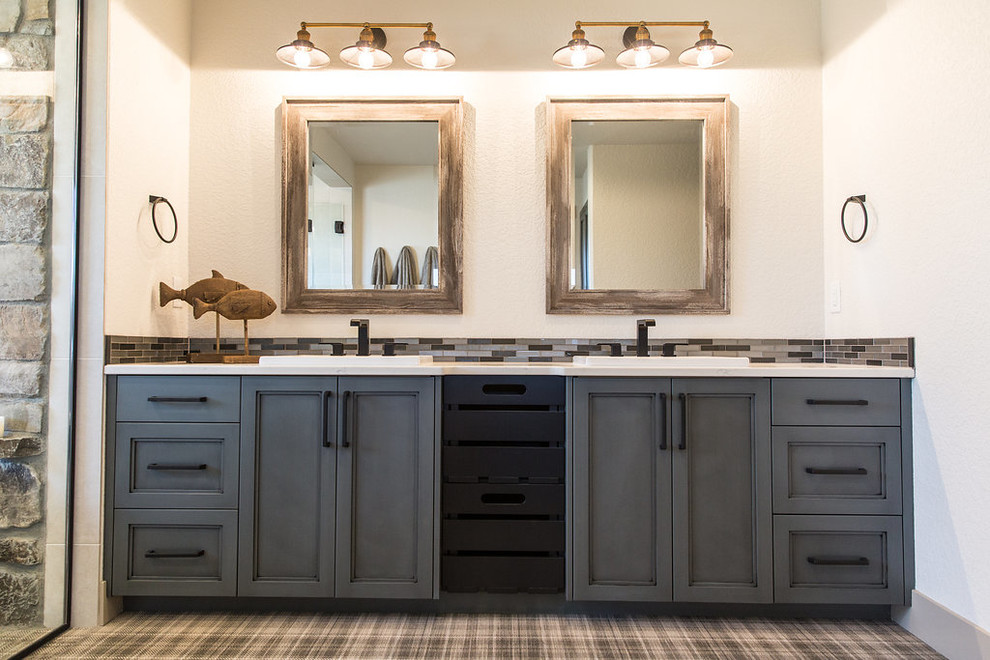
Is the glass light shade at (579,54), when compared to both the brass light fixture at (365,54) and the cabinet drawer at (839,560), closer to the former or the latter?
the brass light fixture at (365,54)

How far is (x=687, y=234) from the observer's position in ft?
8.68

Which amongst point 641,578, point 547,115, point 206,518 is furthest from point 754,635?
point 547,115

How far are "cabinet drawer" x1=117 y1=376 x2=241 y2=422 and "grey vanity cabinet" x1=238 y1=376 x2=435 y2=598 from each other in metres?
0.06

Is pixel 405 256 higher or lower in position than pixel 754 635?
higher

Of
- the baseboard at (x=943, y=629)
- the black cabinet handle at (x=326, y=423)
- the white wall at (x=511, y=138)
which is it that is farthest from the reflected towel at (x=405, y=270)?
the baseboard at (x=943, y=629)

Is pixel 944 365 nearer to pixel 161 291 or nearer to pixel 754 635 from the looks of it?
pixel 754 635

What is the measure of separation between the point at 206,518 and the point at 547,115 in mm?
1973

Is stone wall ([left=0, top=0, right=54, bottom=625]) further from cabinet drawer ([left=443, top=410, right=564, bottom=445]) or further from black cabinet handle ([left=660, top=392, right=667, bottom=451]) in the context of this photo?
black cabinet handle ([left=660, top=392, right=667, bottom=451])

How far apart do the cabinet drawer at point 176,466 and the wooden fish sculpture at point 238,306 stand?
497mm

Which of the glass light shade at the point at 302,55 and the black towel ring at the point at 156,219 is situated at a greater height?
the glass light shade at the point at 302,55

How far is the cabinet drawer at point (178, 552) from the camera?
6.89 feet

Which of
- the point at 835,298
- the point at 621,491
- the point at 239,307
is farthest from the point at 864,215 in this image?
the point at 239,307

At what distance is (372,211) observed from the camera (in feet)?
8.66

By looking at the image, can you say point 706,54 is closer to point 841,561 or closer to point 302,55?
point 302,55
